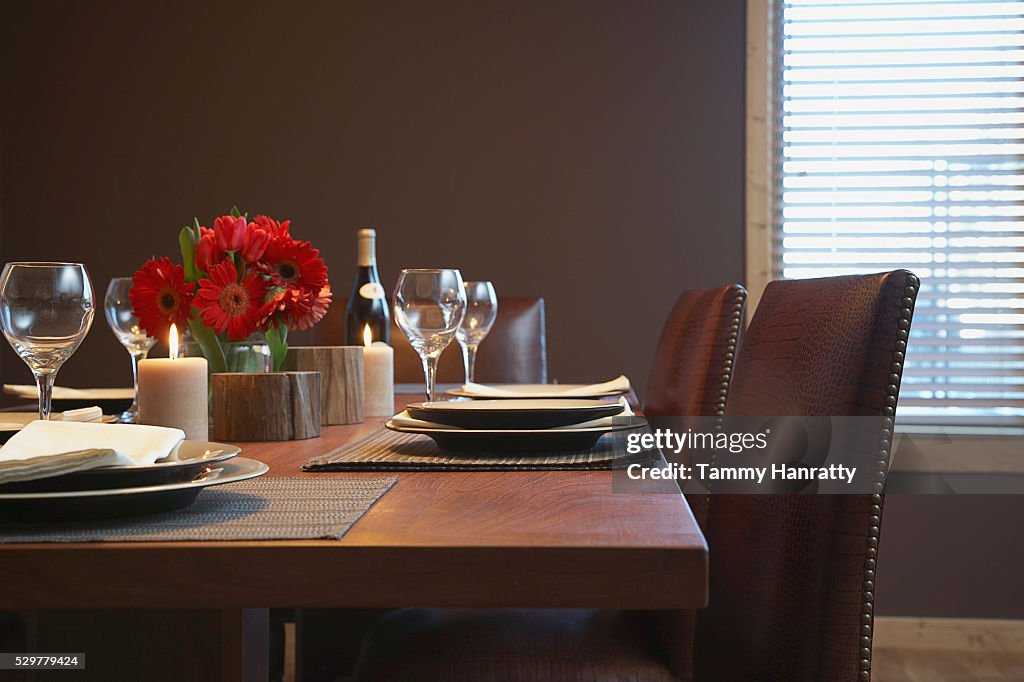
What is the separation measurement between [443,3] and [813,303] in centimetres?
251

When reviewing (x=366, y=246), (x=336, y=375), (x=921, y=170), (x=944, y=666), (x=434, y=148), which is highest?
(x=434, y=148)

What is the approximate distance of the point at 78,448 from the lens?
71 cm

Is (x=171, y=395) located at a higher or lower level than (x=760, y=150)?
lower

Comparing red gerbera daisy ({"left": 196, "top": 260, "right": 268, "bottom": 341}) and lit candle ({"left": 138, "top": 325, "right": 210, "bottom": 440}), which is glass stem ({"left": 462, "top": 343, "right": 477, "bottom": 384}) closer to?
red gerbera daisy ({"left": 196, "top": 260, "right": 268, "bottom": 341})

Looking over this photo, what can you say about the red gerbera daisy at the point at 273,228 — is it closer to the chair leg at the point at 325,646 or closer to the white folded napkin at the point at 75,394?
the white folded napkin at the point at 75,394

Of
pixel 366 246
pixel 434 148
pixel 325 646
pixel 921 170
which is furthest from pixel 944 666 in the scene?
pixel 434 148

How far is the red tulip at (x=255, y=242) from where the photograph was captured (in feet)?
4.02

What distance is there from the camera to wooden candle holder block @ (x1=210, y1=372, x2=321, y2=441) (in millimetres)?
1137

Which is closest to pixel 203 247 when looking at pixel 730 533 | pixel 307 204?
pixel 730 533

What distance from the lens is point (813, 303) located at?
102 centimetres

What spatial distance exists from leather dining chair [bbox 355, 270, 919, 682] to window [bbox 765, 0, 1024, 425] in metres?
2.09

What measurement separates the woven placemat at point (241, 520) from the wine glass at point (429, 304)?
20.4 inches

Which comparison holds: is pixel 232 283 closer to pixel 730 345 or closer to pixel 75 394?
pixel 75 394

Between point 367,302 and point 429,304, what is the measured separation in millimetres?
935
